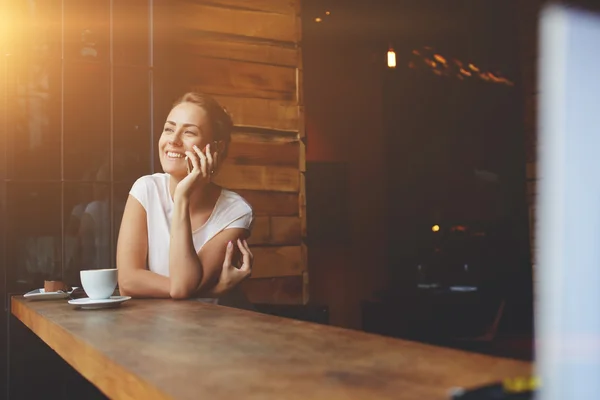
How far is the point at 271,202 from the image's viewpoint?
336 cm

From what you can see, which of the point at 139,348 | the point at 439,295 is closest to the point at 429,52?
the point at 439,295

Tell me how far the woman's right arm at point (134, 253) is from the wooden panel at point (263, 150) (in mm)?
529

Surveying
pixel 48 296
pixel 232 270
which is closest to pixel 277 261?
pixel 232 270

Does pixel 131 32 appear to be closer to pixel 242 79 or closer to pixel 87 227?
pixel 242 79

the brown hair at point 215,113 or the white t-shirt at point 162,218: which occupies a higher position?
the brown hair at point 215,113

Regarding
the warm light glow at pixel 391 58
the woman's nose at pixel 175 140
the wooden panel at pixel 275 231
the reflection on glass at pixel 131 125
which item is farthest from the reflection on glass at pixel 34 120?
the warm light glow at pixel 391 58

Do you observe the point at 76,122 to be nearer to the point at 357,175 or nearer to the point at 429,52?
the point at 357,175

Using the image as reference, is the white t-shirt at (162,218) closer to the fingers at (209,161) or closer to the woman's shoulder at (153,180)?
the woman's shoulder at (153,180)

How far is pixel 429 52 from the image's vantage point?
4625 millimetres

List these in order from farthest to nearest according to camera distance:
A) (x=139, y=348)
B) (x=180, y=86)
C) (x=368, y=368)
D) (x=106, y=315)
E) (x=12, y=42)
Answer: (x=180, y=86) < (x=12, y=42) < (x=106, y=315) < (x=139, y=348) < (x=368, y=368)

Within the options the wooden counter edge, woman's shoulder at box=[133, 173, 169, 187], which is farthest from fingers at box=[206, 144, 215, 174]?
the wooden counter edge

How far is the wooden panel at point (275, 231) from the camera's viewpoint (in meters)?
3.29

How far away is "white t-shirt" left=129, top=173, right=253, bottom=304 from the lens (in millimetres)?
2963

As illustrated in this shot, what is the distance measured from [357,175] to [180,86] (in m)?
1.12
